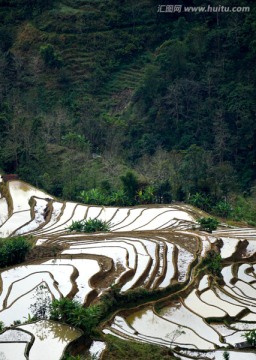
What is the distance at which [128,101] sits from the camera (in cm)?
5022

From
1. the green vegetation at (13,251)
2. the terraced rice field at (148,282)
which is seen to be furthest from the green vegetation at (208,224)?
the green vegetation at (13,251)

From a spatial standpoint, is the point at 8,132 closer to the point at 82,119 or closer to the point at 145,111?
the point at 82,119

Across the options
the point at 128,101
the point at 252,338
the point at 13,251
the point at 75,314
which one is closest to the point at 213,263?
the point at 252,338

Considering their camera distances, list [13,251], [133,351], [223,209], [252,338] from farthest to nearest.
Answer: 1. [223,209]
2. [13,251]
3. [252,338]
4. [133,351]

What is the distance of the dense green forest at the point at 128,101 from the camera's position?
36.2 m

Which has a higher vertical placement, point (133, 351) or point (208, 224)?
point (208, 224)

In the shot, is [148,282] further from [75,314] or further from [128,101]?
[128,101]

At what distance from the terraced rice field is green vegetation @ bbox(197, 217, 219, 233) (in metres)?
0.30

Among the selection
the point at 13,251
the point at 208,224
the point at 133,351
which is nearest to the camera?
the point at 133,351

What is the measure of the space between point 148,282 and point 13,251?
428cm

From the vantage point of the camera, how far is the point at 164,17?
5350 cm

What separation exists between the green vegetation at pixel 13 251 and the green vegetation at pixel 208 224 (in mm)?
7379

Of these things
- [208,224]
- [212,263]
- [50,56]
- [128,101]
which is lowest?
Answer: [212,263]

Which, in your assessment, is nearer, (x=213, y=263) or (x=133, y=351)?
(x=133, y=351)
